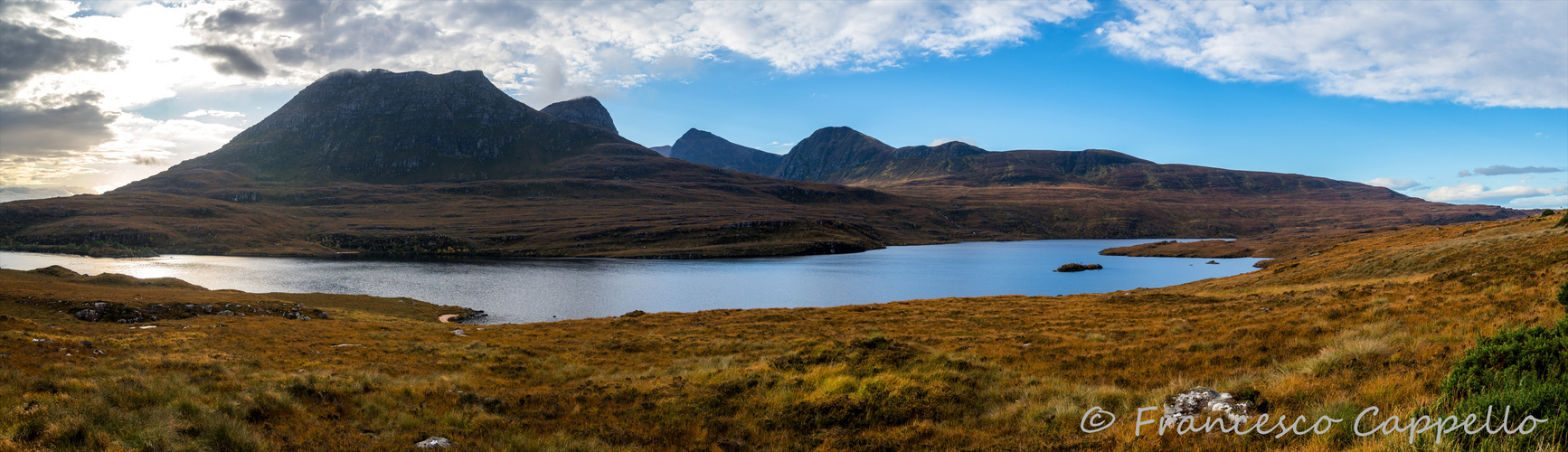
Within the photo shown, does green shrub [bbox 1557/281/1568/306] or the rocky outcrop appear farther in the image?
green shrub [bbox 1557/281/1568/306]

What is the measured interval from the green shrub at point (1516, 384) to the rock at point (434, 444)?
1437cm

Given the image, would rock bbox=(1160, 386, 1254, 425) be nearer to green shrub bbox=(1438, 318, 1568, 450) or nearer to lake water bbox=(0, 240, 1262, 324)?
green shrub bbox=(1438, 318, 1568, 450)

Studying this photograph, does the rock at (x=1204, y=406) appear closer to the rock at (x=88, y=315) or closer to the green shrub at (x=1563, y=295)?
the green shrub at (x=1563, y=295)

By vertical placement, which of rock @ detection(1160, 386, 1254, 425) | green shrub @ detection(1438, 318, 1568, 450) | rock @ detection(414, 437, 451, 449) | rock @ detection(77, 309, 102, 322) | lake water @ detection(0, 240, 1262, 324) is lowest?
lake water @ detection(0, 240, 1262, 324)

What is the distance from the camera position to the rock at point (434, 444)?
10.8 m

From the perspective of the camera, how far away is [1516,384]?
7.53m

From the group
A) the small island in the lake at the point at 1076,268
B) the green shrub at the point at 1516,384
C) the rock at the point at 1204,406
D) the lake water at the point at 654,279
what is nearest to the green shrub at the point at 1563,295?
the green shrub at the point at 1516,384

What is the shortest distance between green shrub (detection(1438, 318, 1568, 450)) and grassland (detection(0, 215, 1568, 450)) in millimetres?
145

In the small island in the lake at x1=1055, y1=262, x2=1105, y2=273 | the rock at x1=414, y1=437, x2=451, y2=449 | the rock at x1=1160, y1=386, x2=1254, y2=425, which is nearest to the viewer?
the rock at x1=1160, y1=386, x2=1254, y2=425

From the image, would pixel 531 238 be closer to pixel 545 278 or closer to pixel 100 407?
pixel 545 278

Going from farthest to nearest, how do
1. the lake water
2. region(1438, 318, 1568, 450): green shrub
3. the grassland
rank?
the lake water < the grassland < region(1438, 318, 1568, 450): green shrub

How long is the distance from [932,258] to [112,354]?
464 feet

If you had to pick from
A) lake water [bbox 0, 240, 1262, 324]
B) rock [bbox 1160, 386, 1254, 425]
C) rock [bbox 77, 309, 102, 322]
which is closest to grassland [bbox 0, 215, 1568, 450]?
rock [bbox 1160, 386, 1254, 425]

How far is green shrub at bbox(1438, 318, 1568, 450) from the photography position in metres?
6.67
